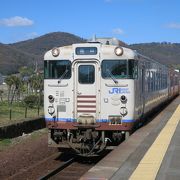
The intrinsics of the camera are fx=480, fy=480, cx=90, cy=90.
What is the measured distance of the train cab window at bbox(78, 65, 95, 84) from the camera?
1266cm

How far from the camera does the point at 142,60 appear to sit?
48.3ft

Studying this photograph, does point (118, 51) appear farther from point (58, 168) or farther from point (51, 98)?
point (58, 168)

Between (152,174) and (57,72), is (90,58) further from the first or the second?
(152,174)

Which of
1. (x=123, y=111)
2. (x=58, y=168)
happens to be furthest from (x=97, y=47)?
(x=58, y=168)

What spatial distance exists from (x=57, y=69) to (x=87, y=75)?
0.87 m

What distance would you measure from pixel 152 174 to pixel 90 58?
503 centimetres

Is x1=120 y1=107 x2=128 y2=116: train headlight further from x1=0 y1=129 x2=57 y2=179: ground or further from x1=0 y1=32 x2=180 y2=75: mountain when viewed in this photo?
x1=0 y1=32 x2=180 y2=75: mountain

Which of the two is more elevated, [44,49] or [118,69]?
[44,49]

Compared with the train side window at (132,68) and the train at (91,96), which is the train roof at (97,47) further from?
the train side window at (132,68)

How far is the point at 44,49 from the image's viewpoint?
126250 mm

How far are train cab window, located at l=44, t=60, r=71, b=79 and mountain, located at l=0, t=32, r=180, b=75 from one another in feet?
301

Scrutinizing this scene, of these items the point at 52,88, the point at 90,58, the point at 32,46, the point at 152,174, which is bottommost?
the point at 152,174

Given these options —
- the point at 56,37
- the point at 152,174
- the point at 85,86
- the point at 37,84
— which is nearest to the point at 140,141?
the point at 85,86

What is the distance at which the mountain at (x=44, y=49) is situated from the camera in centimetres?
11075
